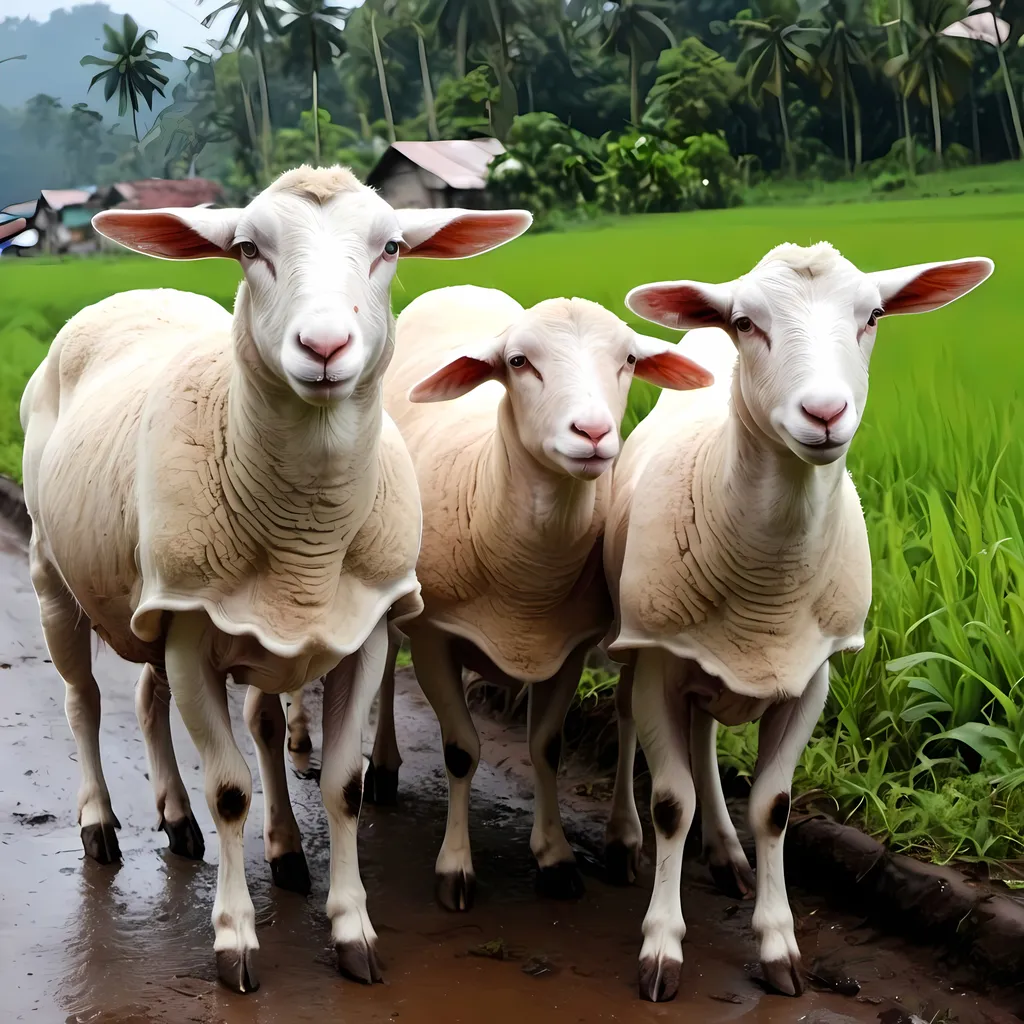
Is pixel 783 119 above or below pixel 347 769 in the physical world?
above

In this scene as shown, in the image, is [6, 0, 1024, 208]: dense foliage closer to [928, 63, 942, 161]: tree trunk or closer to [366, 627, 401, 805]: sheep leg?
[928, 63, 942, 161]: tree trunk

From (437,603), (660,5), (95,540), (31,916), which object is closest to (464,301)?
(437,603)

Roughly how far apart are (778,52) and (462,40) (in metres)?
2.03

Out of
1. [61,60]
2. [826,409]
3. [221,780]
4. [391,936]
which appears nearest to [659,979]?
[391,936]

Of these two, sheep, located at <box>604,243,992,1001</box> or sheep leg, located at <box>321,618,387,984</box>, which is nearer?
sheep, located at <box>604,243,992,1001</box>

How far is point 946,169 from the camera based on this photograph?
6.31m

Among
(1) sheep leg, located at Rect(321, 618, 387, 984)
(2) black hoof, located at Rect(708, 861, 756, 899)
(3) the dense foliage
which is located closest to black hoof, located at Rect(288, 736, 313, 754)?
(1) sheep leg, located at Rect(321, 618, 387, 984)

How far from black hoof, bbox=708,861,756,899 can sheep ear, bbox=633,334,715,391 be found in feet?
4.85

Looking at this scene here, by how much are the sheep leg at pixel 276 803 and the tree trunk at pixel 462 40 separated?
16.0 ft

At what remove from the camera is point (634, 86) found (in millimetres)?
7367

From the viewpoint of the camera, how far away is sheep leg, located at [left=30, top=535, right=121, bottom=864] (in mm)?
4246

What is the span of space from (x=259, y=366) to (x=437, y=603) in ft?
3.59

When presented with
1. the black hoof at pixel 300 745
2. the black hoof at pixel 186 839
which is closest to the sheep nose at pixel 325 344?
the black hoof at pixel 186 839

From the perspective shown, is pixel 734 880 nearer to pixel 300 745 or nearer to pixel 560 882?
pixel 560 882
